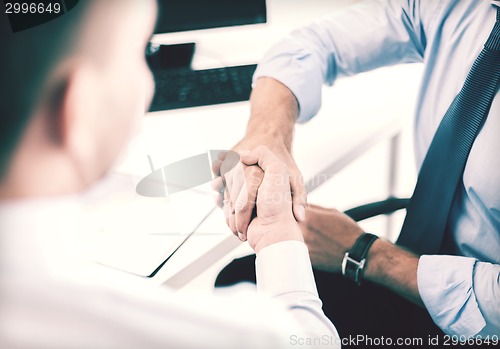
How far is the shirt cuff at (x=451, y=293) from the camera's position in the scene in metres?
0.56

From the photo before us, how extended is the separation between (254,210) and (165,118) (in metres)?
0.28

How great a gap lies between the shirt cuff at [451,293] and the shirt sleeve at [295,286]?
21cm

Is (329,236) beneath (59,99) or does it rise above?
beneath

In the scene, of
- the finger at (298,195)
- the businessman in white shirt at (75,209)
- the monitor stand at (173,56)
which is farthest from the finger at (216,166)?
the monitor stand at (173,56)

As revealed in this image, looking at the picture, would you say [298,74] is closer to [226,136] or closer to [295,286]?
[226,136]

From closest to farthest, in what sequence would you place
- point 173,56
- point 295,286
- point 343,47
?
1. point 295,286
2. point 343,47
3. point 173,56

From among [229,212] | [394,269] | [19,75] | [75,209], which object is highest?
[19,75]

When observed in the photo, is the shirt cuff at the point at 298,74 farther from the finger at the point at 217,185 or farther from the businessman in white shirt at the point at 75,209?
the businessman in white shirt at the point at 75,209

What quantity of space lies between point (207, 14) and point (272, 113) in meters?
0.30

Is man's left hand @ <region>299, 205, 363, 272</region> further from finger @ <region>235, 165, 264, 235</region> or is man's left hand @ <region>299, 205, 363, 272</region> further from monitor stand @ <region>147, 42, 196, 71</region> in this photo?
monitor stand @ <region>147, 42, 196, 71</region>

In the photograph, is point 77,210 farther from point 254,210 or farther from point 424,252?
point 424,252

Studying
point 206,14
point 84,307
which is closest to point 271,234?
point 84,307

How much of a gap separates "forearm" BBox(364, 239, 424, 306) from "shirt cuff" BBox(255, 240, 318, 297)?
22 centimetres

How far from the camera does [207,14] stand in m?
0.87
